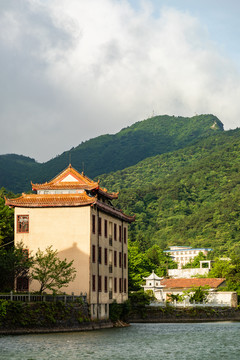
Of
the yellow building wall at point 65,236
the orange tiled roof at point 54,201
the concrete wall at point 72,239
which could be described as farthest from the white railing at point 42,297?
the orange tiled roof at point 54,201

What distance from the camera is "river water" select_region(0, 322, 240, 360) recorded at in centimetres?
5019

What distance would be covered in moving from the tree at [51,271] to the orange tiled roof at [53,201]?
5655 millimetres

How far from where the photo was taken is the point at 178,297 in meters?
124

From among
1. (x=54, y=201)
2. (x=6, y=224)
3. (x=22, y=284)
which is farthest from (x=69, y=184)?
(x=22, y=284)

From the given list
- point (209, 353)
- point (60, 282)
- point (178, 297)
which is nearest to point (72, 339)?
point (60, 282)

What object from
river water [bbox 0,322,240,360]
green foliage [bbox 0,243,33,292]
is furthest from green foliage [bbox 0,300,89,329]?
green foliage [bbox 0,243,33,292]

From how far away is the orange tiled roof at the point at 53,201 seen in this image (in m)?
72.6

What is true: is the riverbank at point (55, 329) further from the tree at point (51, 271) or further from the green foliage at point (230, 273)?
the green foliage at point (230, 273)

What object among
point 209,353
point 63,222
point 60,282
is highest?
point 63,222

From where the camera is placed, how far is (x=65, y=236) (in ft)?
239

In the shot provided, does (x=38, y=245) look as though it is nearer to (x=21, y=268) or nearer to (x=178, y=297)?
(x=21, y=268)

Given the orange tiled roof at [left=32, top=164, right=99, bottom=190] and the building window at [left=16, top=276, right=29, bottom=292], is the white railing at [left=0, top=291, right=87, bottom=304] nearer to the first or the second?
the building window at [left=16, top=276, right=29, bottom=292]

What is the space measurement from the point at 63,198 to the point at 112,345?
21946 mm

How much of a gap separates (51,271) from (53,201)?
9.65m
